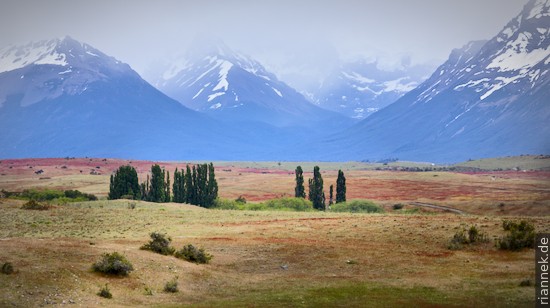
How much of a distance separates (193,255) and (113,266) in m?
7.70

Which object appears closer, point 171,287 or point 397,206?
point 171,287

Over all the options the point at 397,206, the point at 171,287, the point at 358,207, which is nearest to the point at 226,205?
the point at 358,207

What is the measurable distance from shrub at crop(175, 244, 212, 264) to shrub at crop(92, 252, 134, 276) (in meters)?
6.41

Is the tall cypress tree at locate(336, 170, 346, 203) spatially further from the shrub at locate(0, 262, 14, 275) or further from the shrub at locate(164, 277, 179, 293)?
the shrub at locate(0, 262, 14, 275)

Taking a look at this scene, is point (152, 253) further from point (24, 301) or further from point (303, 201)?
point (303, 201)

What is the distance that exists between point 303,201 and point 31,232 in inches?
2375

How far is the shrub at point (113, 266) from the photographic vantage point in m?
37.8

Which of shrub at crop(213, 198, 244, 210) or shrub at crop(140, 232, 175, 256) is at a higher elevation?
shrub at crop(140, 232, 175, 256)

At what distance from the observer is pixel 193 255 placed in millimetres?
44594

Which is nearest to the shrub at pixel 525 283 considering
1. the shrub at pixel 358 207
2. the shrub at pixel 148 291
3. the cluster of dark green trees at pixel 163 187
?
the shrub at pixel 148 291

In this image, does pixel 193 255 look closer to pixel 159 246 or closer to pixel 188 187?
pixel 159 246

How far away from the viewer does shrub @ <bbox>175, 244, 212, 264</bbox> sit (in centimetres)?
4450

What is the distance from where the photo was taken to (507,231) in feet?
167

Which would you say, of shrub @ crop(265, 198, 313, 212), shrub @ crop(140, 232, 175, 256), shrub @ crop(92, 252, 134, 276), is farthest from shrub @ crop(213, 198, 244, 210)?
shrub @ crop(92, 252, 134, 276)
